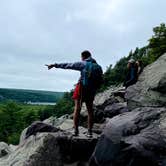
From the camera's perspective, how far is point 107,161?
1372 cm

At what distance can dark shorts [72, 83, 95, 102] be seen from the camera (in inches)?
637

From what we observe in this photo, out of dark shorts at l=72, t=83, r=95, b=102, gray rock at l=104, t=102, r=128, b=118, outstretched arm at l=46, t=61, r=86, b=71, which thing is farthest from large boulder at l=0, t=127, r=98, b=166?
gray rock at l=104, t=102, r=128, b=118

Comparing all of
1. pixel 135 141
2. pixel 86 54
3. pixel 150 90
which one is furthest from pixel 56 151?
pixel 150 90

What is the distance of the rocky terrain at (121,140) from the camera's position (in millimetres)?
12854

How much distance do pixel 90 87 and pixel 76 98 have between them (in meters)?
0.71

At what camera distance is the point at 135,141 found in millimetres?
13000

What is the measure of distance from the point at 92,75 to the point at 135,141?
3.59 meters

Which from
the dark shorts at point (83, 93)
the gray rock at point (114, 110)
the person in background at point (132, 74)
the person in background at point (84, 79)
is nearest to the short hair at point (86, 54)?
the person in background at point (84, 79)

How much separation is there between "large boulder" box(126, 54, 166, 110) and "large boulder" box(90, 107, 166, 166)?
3424 mm

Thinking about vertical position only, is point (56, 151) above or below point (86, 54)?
below

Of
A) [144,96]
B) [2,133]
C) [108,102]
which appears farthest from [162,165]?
[2,133]

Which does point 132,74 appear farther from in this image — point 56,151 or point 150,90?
point 56,151

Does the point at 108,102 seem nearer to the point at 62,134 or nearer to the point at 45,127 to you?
the point at 45,127

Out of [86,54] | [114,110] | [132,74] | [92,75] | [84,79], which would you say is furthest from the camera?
[114,110]
